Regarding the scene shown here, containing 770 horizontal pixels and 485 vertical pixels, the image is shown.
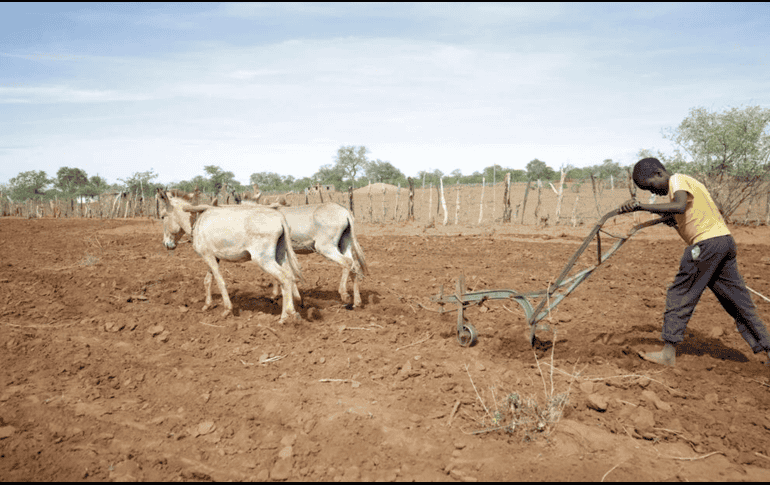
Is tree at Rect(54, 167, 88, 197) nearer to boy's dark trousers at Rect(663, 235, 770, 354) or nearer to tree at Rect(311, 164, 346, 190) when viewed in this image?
tree at Rect(311, 164, 346, 190)

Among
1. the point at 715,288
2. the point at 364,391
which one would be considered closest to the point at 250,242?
the point at 364,391

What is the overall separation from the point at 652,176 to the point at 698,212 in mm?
527

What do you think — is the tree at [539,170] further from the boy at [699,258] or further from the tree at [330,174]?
the boy at [699,258]

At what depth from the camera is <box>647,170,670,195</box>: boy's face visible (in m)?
4.30

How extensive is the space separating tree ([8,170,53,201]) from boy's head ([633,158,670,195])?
255ft

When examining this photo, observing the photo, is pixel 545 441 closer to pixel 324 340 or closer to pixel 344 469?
pixel 344 469

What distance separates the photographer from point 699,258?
423 cm

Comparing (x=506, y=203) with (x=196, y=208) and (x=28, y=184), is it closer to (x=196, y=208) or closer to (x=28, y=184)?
(x=196, y=208)

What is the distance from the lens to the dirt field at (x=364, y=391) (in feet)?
10.7

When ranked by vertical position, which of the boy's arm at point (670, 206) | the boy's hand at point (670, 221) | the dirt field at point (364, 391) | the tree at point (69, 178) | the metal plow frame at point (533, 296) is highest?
the tree at point (69, 178)

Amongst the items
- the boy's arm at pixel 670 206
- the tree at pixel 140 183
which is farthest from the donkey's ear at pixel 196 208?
the tree at pixel 140 183

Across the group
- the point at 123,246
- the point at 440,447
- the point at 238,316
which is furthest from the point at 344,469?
the point at 123,246

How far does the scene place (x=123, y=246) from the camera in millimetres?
14750

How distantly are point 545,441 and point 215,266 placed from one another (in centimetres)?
535
